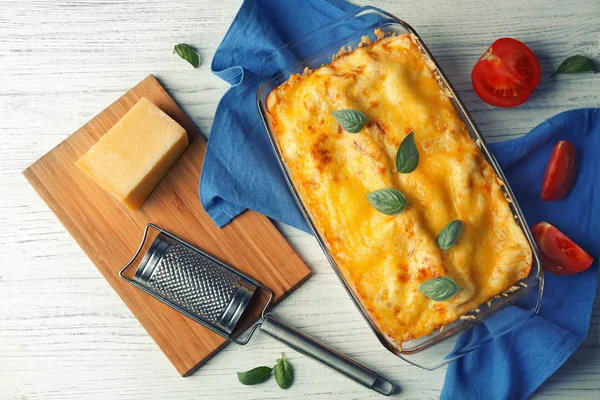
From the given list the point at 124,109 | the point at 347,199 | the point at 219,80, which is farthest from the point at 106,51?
the point at 347,199

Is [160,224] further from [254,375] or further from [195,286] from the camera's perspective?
[254,375]

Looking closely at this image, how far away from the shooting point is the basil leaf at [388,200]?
2.11 m

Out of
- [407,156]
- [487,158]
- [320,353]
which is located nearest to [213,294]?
[320,353]

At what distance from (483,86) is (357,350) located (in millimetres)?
1298

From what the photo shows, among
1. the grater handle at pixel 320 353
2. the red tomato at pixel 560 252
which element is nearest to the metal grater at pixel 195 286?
the grater handle at pixel 320 353

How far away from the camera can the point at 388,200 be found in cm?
211

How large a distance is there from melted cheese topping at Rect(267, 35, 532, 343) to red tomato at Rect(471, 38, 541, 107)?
351 millimetres

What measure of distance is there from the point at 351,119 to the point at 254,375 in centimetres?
121

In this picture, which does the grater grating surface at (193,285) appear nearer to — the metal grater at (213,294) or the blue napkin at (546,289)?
the metal grater at (213,294)

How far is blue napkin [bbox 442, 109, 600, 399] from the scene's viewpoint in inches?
96.5

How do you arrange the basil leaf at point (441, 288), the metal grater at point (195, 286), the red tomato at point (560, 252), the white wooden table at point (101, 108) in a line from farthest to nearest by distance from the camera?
the white wooden table at point (101, 108) → the metal grater at point (195, 286) → the red tomato at point (560, 252) → the basil leaf at point (441, 288)

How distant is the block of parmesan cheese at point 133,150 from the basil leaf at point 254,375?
0.92 metres

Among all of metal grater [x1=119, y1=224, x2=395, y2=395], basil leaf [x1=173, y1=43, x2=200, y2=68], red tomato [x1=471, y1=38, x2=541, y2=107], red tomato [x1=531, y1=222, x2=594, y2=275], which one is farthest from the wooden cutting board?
red tomato [x1=471, y1=38, x2=541, y2=107]

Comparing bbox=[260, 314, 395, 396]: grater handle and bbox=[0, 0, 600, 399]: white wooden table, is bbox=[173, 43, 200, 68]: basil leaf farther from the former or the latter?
bbox=[260, 314, 395, 396]: grater handle
